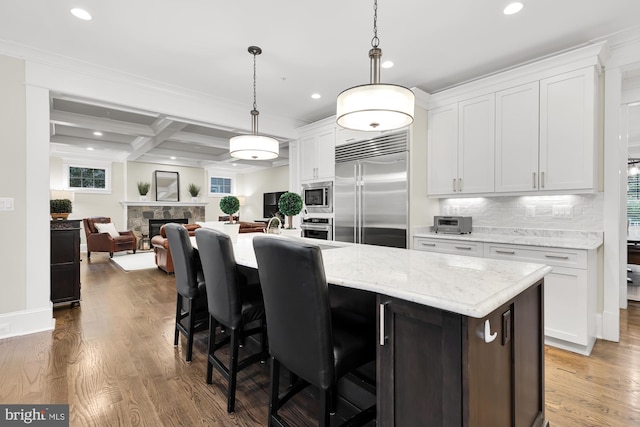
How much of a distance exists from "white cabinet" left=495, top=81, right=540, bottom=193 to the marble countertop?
1.73 ft

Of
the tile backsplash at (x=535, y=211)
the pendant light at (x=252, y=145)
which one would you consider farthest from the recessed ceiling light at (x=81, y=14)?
the tile backsplash at (x=535, y=211)

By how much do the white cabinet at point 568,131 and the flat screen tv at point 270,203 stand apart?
716 cm

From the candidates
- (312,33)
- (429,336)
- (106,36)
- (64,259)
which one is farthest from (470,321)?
(64,259)

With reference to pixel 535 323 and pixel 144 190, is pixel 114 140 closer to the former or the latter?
pixel 144 190

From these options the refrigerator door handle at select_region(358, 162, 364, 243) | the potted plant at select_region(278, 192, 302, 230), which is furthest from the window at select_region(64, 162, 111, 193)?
the potted plant at select_region(278, 192, 302, 230)

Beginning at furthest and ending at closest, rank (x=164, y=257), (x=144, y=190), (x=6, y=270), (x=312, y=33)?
(x=144, y=190), (x=164, y=257), (x=6, y=270), (x=312, y=33)

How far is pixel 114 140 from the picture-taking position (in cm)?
687

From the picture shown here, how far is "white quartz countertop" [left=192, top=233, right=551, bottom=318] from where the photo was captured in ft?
3.28

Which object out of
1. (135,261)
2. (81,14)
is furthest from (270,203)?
(81,14)

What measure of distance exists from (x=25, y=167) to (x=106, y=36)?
1490mm

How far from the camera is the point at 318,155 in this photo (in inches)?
192

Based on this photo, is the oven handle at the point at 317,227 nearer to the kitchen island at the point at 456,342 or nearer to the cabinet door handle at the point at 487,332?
the kitchen island at the point at 456,342

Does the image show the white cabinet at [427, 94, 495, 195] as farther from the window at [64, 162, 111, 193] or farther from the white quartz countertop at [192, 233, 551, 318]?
the window at [64, 162, 111, 193]

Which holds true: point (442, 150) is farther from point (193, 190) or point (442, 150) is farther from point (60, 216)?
point (193, 190)
